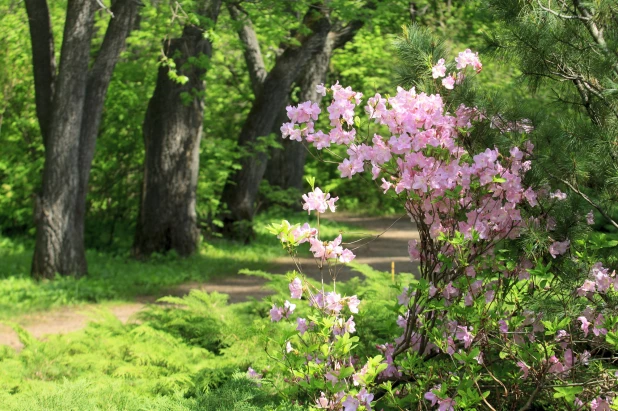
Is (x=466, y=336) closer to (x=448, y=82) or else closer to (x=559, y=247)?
(x=559, y=247)

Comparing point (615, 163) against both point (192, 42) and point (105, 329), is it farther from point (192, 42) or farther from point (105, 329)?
point (192, 42)

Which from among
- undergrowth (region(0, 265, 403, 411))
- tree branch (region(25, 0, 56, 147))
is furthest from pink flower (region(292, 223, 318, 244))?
tree branch (region(25, 0, 56, 147))

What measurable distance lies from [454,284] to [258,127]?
11497 millimetres

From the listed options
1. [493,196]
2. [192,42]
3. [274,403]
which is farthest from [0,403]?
[192,42]

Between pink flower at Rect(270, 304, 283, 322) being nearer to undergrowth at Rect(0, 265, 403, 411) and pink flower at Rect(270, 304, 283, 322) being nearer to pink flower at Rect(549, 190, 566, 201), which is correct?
undergrowth at Rect(0, 265, 403, 411)

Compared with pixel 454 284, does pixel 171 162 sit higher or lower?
higher

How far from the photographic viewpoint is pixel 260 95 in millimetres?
14703

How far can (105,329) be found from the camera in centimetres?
615

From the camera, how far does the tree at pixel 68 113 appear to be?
1084 centimetres

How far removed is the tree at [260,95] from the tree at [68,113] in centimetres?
344

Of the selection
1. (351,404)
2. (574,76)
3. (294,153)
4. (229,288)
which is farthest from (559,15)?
(294,153)

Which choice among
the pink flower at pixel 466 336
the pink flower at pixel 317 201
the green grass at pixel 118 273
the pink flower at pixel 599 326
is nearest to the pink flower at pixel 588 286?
the pink flower at pixel 599 326

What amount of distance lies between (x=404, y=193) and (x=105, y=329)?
3.13 m

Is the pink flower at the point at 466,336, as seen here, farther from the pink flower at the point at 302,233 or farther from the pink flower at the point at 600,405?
the pink flower at the point at 302,233
